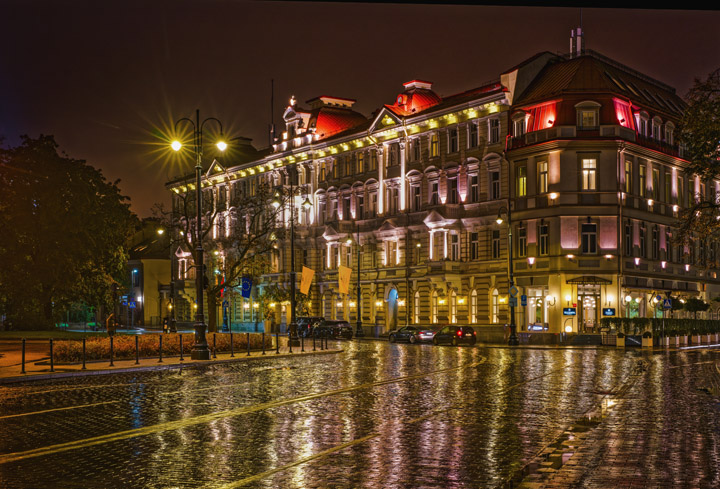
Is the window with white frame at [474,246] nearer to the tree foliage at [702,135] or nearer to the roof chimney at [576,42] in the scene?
the roof chimney at [576,42]

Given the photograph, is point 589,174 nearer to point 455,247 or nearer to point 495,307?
point 495,307

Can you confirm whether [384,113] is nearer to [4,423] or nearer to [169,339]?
[169,339]

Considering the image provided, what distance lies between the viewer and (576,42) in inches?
2457

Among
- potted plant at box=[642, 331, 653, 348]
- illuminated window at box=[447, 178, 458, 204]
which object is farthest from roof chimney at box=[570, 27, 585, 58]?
potted plant at box=[642, 331, 653, 348]

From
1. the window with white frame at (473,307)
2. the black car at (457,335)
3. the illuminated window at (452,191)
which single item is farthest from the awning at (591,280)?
the illuminated window at (452,191)

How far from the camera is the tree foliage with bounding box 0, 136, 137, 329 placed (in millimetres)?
41781

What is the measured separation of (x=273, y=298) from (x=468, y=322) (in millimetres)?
20105

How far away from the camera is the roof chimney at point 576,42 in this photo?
61569mm

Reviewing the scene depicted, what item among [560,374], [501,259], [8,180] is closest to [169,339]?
[8,180]

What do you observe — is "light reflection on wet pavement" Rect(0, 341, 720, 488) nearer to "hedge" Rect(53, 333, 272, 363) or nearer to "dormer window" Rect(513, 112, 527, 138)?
"hedge" Rect(53, 333, 272, 363)

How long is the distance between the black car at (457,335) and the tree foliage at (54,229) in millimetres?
20973

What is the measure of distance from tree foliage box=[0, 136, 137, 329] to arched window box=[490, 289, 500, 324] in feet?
87.1

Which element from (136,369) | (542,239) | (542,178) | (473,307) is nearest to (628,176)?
(542,178)

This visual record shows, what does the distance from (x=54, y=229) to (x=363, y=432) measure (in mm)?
33308
